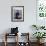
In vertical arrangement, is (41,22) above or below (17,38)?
above

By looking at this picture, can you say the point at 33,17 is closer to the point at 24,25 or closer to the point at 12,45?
the point at 24,25

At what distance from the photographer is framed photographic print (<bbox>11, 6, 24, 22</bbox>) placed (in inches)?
271

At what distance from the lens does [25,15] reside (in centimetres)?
691

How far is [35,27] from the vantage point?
22.8ft

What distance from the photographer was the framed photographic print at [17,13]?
6.87 meters

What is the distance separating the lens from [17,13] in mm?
6906

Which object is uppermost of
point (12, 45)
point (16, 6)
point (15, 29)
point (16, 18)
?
point (16, 6)

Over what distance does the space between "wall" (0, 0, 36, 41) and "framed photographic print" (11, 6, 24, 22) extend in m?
0.13

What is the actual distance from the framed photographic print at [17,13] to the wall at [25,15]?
0.13 metres

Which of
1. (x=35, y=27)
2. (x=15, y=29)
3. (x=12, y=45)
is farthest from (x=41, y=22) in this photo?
(x=12, y=45)

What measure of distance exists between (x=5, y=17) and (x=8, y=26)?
42 centimetres

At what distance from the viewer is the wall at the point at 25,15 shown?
686cm

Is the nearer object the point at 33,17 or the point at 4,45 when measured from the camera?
the point at 4,45

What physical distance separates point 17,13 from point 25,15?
0.37 m
